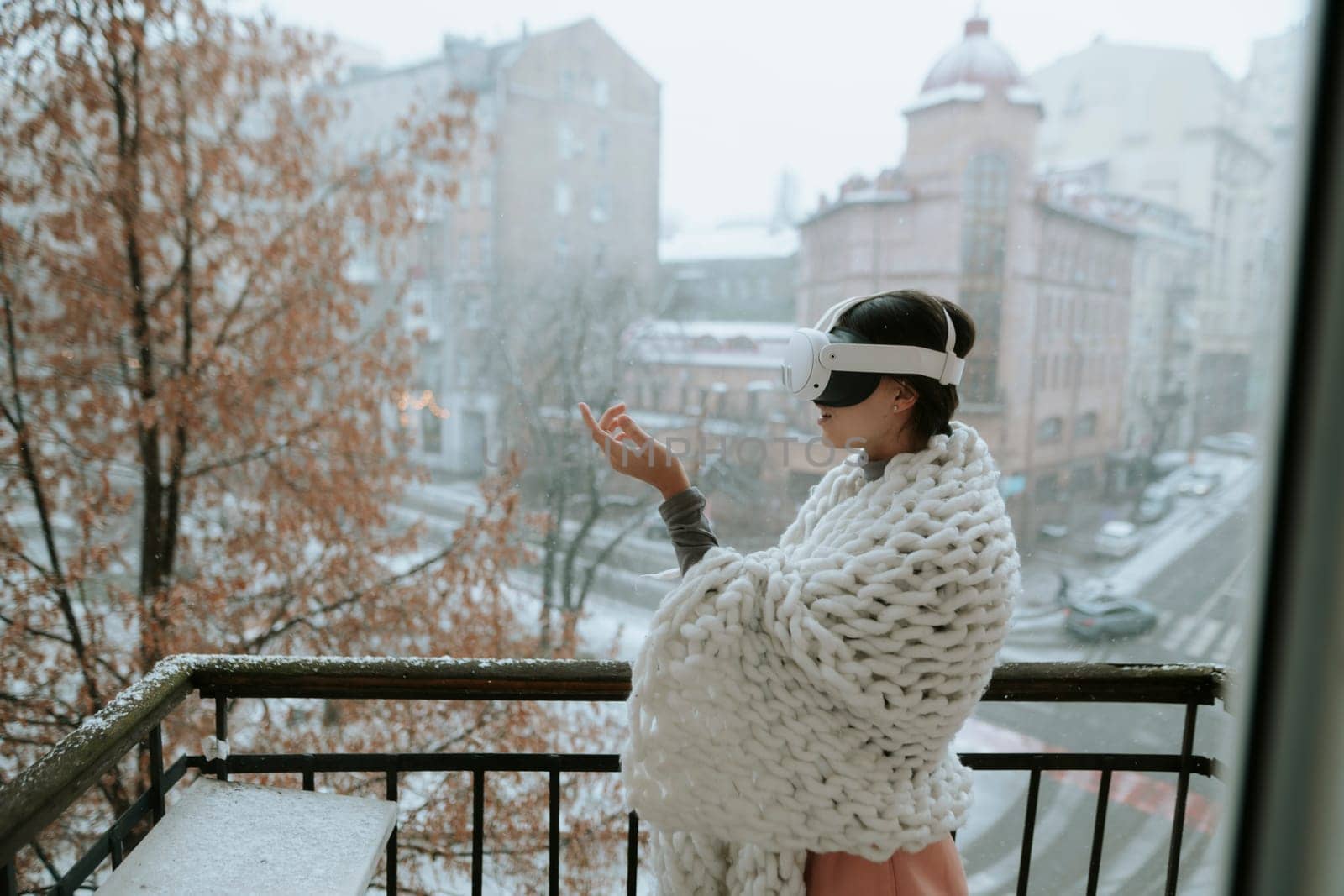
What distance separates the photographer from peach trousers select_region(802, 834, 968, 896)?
2.95 feet

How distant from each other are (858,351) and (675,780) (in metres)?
0.51

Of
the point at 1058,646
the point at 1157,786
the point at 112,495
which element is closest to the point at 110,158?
the point at 112,495

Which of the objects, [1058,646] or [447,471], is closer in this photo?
[447,471]

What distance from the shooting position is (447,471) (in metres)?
5.28

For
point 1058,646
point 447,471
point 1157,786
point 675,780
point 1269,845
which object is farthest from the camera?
point 1157,786

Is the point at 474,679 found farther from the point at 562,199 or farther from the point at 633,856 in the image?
the point at 562,199

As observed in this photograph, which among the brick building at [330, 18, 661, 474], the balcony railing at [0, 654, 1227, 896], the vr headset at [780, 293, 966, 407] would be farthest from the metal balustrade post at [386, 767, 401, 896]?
the brick building at [330, 18, 661, 474]

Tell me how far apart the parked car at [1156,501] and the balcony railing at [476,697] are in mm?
5426

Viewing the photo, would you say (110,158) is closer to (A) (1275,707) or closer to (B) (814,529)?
(B) (814,529)

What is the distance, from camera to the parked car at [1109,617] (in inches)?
243

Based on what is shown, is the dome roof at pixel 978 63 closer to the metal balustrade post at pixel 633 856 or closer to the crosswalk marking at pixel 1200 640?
the crosswalk marking at pixel 1200 640

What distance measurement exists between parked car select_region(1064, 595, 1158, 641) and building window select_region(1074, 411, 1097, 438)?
1.34 m

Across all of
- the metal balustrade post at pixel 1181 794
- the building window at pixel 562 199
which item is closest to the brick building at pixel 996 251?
the building window at pixel 562 199

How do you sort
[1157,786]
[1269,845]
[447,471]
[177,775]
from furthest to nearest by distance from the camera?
[1157,786]
[447,471]
[177,775]
[1269,845]
